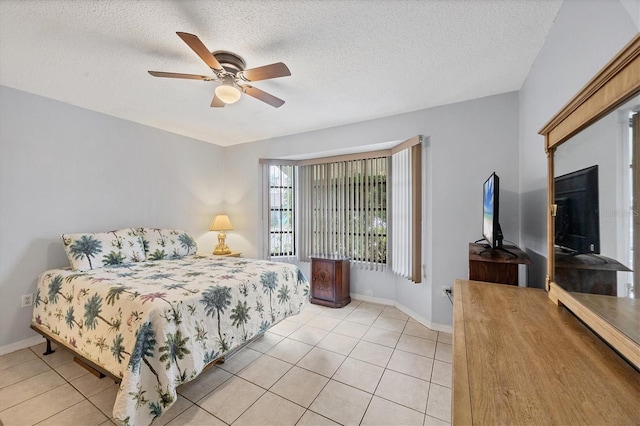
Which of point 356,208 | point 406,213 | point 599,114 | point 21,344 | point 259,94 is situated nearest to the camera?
point 599,114

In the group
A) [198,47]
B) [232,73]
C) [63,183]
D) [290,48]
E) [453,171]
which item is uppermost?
[290,48]

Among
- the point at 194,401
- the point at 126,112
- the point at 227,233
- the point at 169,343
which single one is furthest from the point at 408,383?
the point at 126,112

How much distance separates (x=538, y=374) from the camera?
693 millimetres

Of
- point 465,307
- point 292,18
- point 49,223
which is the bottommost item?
point 465,307

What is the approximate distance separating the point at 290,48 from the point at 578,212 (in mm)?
1902

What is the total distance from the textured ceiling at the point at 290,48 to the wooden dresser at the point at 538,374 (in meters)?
1.70

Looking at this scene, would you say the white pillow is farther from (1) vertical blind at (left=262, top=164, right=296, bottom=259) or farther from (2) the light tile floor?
(1) vertical blind at (left=262, top=164, right=296, bottom=259)

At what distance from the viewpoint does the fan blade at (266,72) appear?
1696mm

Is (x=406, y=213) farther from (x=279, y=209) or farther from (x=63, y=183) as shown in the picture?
(x=63, y=183)

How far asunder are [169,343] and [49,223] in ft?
7.60

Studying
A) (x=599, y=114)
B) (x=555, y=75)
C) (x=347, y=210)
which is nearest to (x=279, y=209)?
(x=347, y=210)

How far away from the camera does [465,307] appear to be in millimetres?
1217

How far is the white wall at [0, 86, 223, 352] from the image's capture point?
239cm

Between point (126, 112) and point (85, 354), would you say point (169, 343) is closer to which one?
point (85, 354)
